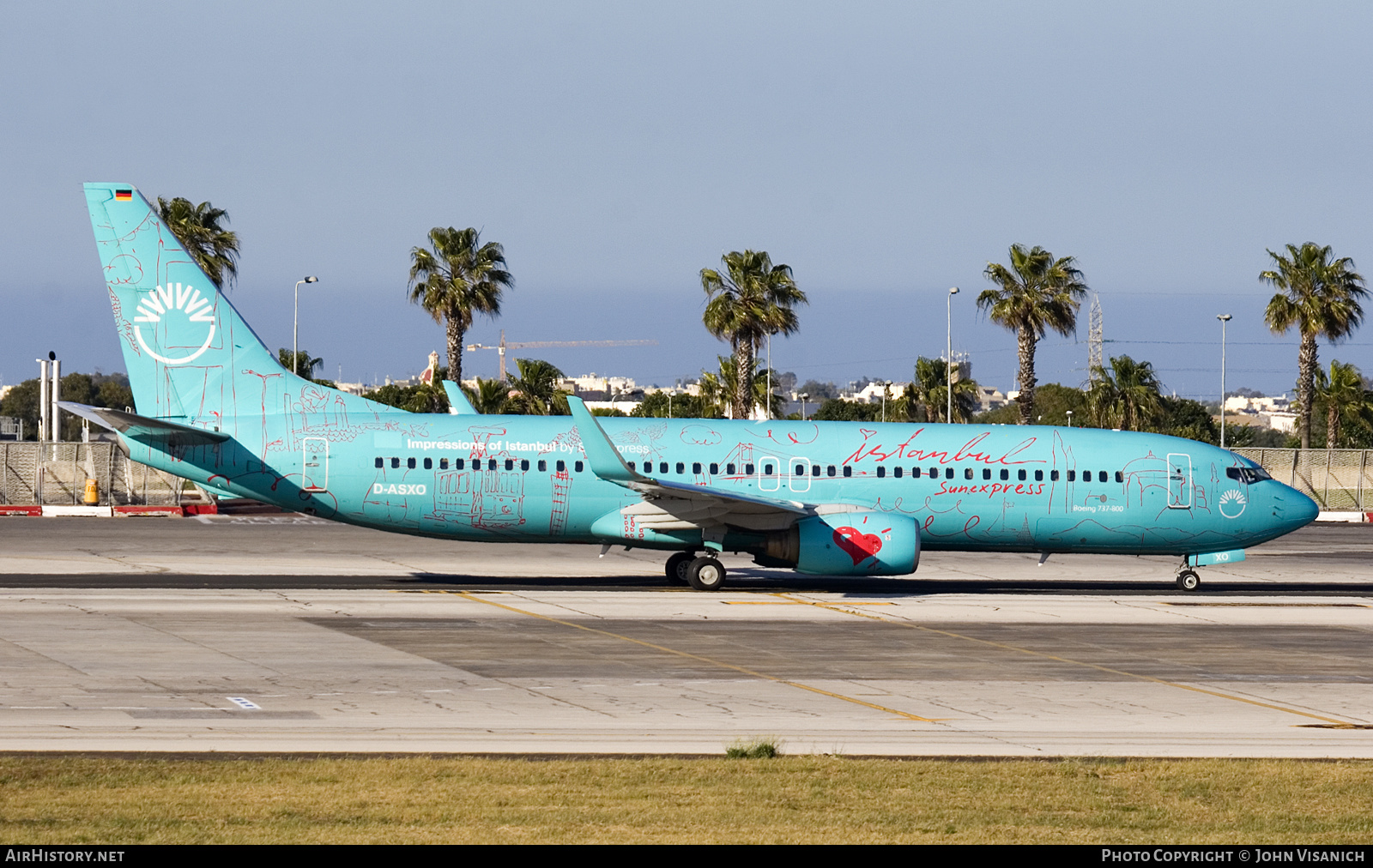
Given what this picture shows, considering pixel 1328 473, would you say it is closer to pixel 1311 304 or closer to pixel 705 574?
pixel 1311 304

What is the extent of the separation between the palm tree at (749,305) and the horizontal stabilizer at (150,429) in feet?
141

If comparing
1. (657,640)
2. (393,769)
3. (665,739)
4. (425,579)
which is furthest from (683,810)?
(425,579)

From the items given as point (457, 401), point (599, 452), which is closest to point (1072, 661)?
point (599, 452)

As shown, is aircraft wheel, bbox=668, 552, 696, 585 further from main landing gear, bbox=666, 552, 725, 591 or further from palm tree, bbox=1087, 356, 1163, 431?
palm tree, bbox=1087, 356, 1163, 431

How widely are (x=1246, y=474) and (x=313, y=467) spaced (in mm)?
21544

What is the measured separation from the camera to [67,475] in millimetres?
63438

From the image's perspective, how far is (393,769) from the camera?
14.1m

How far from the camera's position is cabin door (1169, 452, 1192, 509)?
35.3m

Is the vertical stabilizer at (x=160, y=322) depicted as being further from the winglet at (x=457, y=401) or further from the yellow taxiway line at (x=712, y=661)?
the yellow taxiway line at (x=712, y=661)

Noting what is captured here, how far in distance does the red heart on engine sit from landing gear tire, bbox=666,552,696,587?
11.7 feet

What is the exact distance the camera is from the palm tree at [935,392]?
94.4m

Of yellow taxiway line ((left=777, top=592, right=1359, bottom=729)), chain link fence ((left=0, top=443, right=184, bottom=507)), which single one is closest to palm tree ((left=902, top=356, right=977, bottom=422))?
chain link fence ((left=0, top=443, right=184, bottom=507))

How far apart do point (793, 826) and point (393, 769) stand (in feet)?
13.6
